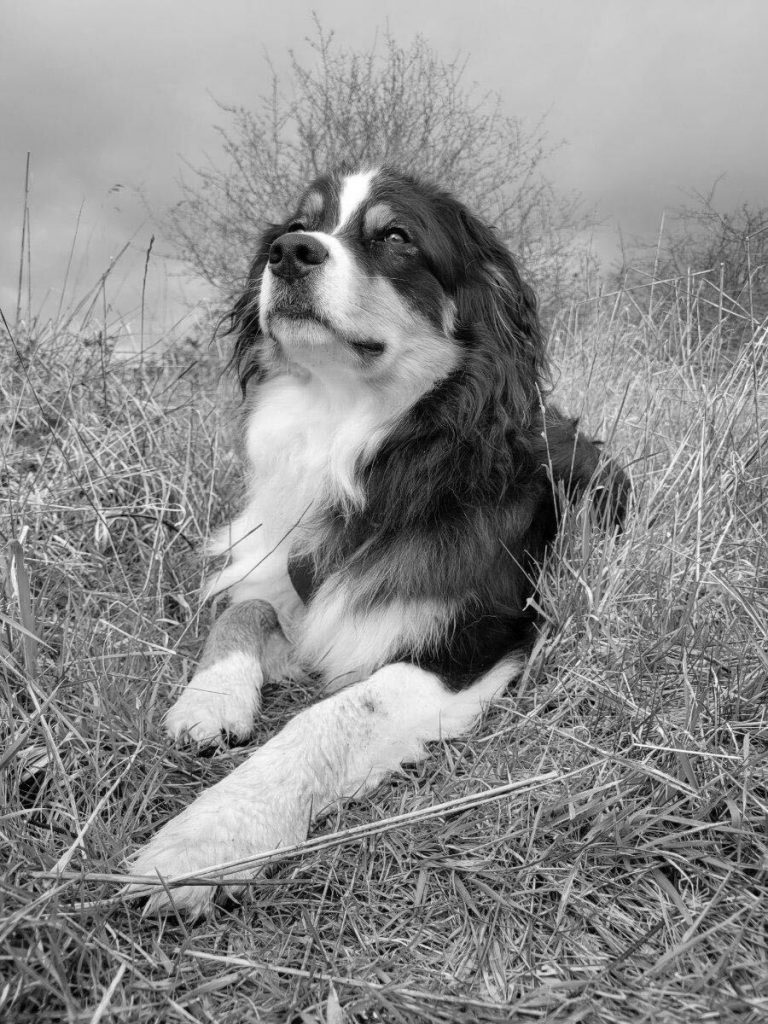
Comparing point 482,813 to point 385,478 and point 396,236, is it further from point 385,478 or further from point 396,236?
point 396,236

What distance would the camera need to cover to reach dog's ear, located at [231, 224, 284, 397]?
122 inches

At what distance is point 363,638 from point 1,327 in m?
3.82

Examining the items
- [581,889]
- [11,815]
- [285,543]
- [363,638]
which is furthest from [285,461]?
[581,889]

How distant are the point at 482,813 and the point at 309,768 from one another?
46 cm

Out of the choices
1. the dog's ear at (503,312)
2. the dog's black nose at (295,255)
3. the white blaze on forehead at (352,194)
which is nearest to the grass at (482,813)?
the dog's ear at (503,312)

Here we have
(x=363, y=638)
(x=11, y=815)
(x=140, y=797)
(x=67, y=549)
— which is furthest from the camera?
(x=67, y=549)

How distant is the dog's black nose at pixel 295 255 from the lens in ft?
8.05

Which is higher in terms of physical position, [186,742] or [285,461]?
[285,461]

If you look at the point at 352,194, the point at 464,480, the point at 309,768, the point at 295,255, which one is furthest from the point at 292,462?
the point at 309,768

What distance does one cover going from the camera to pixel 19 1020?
132 centimetres

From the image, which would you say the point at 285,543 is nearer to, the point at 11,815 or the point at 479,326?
the point at 479,326

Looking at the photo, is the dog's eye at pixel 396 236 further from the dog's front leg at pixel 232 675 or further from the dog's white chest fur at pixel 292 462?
the dog's front leg at pixel 232 675

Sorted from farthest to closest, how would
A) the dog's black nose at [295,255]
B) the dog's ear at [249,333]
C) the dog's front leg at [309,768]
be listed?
the dog's ear at [249,333], the dog's black nose at [295,255], the dog's front leg at [309,768]

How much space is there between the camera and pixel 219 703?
7.69 feet
